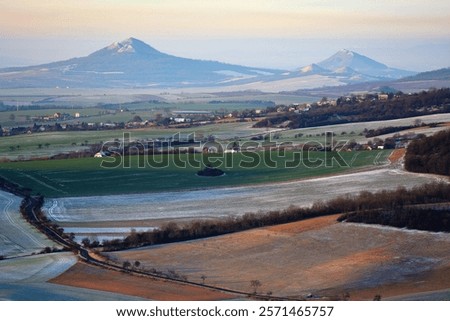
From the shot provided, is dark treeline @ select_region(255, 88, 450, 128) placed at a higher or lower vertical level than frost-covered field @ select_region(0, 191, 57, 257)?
higher

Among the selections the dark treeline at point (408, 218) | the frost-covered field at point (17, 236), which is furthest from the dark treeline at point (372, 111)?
the frost-covered field at point (17, 236)

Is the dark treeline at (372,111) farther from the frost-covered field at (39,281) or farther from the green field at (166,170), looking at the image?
the frost-covered field at (39,281)

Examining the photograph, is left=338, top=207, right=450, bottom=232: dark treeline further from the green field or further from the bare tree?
the green field

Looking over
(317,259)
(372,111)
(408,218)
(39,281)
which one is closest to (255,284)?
(317,259)

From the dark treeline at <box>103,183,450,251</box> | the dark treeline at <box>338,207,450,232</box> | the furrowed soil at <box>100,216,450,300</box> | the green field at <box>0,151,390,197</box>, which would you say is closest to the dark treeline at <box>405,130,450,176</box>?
the green field at <box>0,151,390,197</box>

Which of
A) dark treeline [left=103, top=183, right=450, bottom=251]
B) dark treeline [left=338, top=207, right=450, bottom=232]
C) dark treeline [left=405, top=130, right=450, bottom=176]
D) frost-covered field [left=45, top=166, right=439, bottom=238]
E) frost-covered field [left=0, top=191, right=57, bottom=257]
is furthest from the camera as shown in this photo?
dark treeline [left=405, top=130, right=450, bottom=176]

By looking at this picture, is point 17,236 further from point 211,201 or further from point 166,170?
point 166,170
